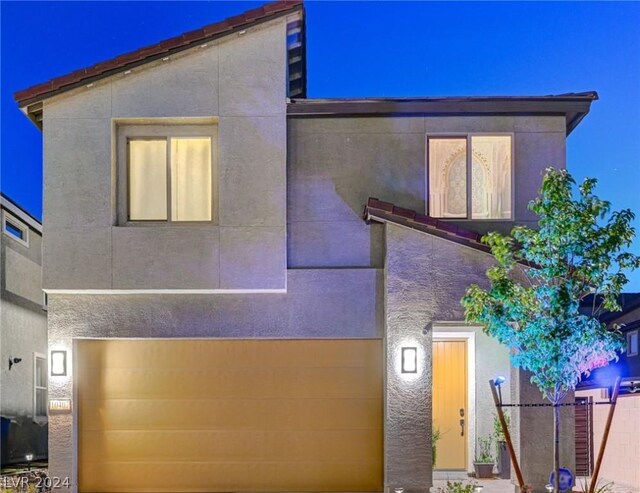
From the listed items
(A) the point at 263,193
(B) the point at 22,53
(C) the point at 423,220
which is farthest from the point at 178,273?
(B) the point at 22,53

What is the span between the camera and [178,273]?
9625 millimetres

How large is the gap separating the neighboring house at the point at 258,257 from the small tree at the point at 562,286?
5.61 feet

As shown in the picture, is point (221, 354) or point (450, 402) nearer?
point (221, 354)

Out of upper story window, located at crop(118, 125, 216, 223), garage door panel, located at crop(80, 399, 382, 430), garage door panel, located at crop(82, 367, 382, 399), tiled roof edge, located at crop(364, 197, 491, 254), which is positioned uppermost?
upper story window, located at crop(118, 125, 216, 223)

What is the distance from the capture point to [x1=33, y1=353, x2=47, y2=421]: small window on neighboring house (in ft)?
47.8

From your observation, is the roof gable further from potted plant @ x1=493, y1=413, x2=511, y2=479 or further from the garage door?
potted plant @ x1=493, y1=413, x2=511, y2=479

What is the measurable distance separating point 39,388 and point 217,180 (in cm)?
848

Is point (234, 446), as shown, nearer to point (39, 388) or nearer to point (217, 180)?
point (217, 180)

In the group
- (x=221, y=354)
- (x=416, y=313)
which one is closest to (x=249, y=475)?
(x=221, y=354)

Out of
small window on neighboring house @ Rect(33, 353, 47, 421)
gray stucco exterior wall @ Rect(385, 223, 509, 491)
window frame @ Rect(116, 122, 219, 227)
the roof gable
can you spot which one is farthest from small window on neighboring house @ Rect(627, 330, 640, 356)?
small window on neighboring house @ Rect(33, 353, 47, 421)

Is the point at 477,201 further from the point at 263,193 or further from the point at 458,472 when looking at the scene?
the point at 458,472

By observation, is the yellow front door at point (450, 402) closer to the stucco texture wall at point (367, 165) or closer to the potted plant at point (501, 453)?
the potted plant at point (501, 453)

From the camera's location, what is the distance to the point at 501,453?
35.7ft

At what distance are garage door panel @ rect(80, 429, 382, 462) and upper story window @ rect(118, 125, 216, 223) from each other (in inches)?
141
